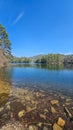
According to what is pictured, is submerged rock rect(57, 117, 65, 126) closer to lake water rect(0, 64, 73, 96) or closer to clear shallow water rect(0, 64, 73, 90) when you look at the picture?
lake water rect(0, 64, 73, 96)

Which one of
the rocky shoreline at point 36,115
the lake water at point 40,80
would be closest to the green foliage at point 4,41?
the lake water at point 40,80

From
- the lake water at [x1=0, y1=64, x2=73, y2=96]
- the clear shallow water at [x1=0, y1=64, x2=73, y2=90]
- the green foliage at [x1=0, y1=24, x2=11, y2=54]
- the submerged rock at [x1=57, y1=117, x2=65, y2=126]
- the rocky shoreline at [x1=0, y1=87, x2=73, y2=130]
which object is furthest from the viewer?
the green foliage at [x1=0, y1=24, x2=11, y2=54]

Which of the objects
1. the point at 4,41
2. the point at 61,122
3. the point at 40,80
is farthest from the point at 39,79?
the point at 4,41

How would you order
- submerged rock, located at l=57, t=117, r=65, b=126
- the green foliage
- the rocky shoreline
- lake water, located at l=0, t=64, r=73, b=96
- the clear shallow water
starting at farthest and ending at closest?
the green foliage → the clear shallow water → lake water, located at l=0, t=64, r=73, b=96 → submerged rock, located at l=57, t=117, r=65, b=126 → the rocky shoreline

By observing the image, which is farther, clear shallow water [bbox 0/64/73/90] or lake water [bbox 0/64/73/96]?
clear shallow water [bbox 0/64/73/90]

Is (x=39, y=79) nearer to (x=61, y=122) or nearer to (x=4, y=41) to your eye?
(x=61, y=122)

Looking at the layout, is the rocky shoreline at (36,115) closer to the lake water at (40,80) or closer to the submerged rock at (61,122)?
the submerged rock at (61,122)

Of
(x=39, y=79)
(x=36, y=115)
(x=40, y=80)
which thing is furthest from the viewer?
(x=39, y=79)

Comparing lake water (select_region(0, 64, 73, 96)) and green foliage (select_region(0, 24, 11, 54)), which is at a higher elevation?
green foliage (select_region(0, 24, 11, 54))

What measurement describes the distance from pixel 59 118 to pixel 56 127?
987 mm

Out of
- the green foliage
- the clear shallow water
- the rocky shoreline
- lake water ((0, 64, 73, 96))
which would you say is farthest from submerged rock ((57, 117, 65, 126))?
the green foliage

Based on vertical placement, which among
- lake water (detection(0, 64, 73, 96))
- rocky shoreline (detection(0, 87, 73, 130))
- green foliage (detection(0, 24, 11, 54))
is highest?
green foliage (detection(0, 24, 11, 54))

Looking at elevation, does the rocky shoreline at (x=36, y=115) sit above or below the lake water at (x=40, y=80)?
above

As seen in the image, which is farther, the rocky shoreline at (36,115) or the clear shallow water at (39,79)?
the clear shallow water at (39,79)
